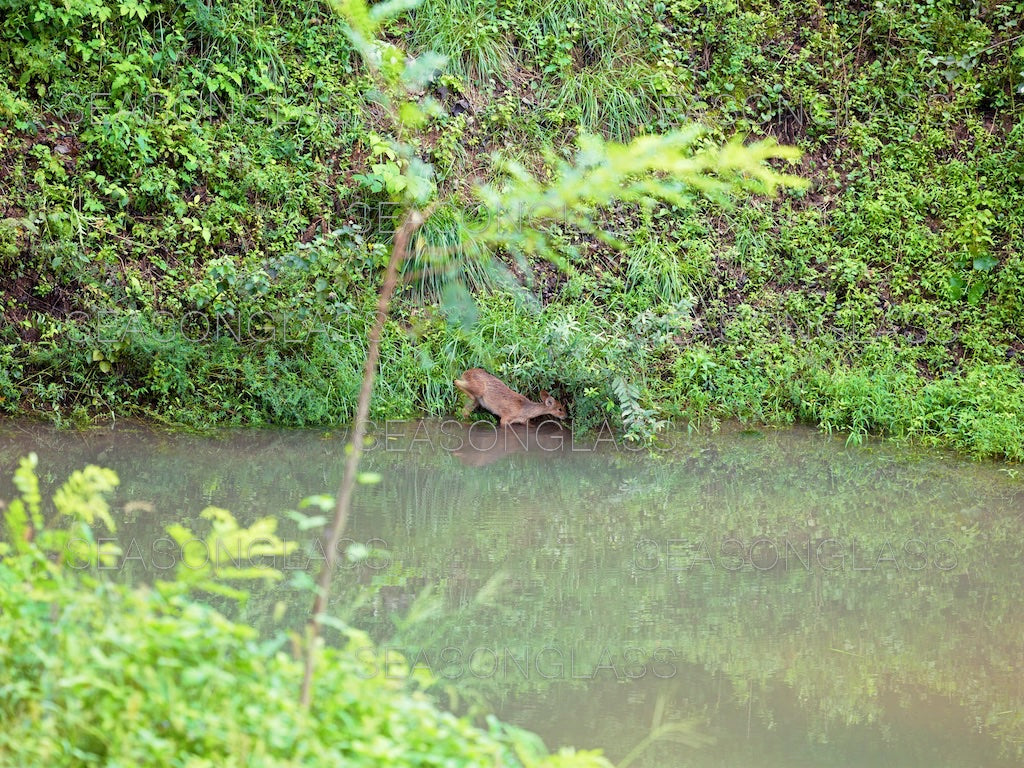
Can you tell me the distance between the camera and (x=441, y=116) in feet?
28.3

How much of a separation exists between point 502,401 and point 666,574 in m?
2.44

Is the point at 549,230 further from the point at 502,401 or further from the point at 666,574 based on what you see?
the point at 666,574

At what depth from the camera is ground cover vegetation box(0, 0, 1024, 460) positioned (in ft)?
23.0

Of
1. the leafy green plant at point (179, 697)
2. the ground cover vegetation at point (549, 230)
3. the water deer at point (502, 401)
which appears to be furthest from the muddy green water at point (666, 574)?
the ground cover vegetation at point (549, 230)

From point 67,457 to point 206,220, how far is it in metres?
2.26

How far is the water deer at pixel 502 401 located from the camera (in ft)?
23.2

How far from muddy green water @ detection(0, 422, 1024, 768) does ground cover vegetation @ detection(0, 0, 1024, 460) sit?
1.49 ft

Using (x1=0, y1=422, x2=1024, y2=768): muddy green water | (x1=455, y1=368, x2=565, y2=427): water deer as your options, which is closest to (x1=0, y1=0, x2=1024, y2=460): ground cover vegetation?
(x1=455, y1=368, x2=565, y2=427): water deer

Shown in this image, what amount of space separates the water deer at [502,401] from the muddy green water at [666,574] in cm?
16

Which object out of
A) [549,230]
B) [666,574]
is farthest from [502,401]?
[666,574]

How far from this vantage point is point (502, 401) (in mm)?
7074

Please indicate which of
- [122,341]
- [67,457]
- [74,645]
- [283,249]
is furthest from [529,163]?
[74,645]

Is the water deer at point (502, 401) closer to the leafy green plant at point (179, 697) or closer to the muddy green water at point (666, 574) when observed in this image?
the muddy green water at point (666, 574)

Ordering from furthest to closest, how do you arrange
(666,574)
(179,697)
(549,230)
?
(549,230), (666,574), (179,697)
